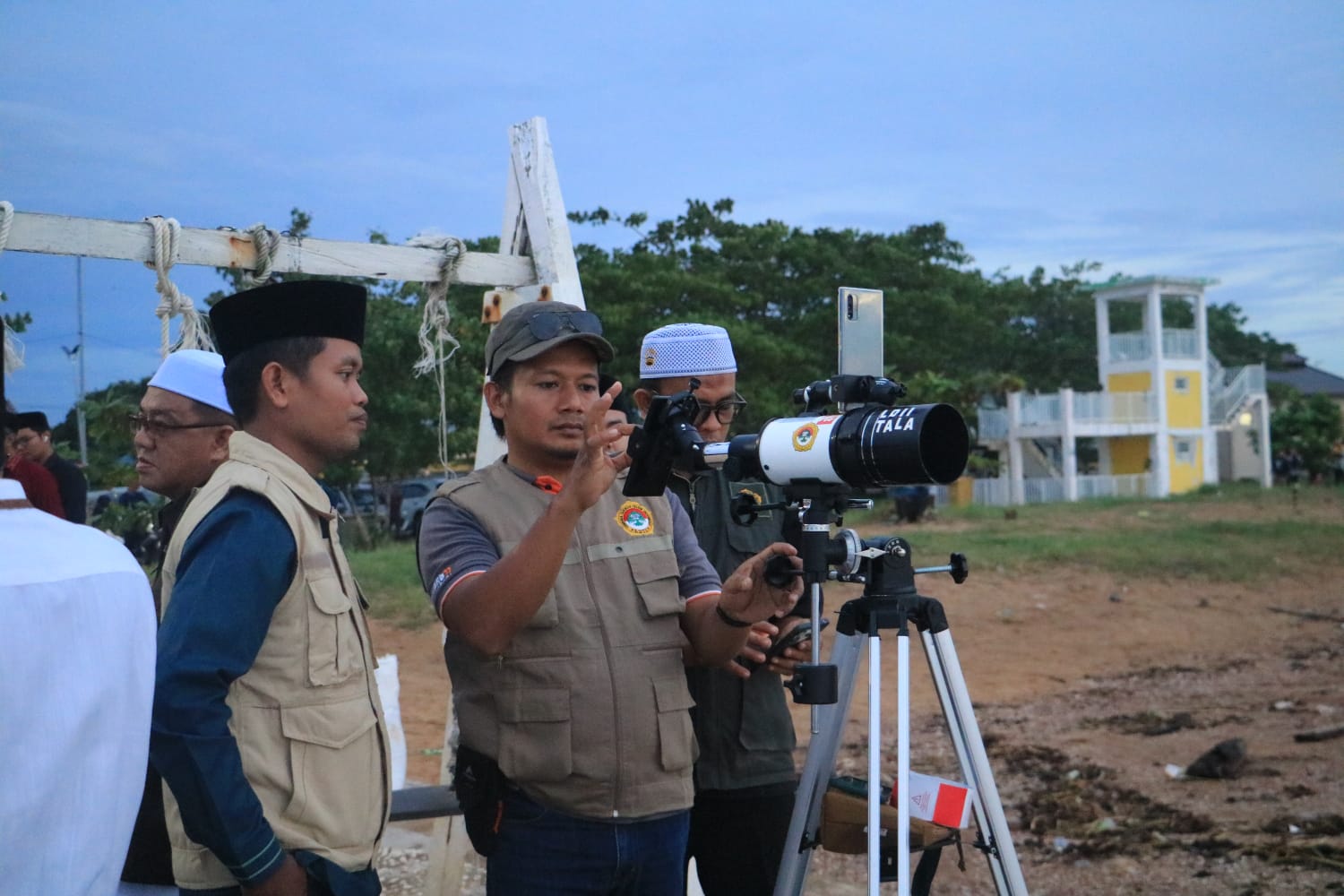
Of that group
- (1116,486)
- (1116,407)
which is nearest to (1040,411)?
(1116,407)

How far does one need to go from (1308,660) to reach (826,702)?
383 inches

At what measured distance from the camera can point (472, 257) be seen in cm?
343

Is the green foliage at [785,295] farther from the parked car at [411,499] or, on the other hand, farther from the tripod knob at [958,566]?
the tripod knob at [958,566]

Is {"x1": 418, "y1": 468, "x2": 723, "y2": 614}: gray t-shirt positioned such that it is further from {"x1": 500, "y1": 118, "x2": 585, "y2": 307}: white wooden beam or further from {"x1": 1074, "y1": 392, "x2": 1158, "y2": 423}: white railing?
{"x1": 1074, "y1": 392, "x2": 1158, "y2": 423}: white railing

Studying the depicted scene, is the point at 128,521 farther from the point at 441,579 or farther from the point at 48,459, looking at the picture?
the point at 441,579

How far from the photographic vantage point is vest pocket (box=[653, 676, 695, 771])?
2240 millimetres

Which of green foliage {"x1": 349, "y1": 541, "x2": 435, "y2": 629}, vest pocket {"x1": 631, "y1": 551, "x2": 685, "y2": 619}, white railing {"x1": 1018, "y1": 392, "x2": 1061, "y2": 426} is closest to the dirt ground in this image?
green foliage {"x1": 349, "y1": 541, "x2": 435, "y2": 629}

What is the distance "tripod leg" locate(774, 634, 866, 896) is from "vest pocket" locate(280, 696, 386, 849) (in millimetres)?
858

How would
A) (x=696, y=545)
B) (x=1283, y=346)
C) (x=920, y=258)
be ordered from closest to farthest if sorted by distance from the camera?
(x=696, y=545) < (x=920, y=258) < (x=1283, y=346)

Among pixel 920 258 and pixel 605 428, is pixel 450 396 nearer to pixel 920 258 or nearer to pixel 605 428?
pixel 920 258

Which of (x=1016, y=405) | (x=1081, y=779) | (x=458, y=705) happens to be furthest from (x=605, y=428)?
(x=1016, y=405)

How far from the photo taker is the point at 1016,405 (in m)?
28.6

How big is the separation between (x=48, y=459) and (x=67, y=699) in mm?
4598

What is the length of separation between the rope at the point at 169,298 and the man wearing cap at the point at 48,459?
2288mm
